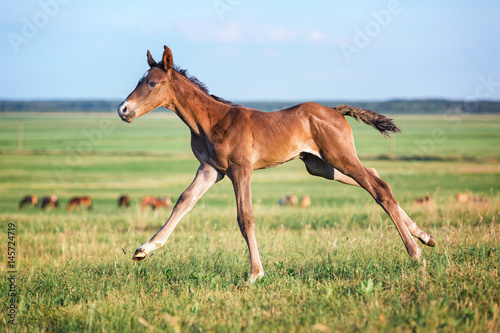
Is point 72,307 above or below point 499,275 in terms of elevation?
below

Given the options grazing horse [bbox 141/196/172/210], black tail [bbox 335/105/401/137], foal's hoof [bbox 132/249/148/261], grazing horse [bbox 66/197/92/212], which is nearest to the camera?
foal's hoof [bbox 132/249/148/261]

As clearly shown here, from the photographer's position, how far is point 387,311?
497 cm

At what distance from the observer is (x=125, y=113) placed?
678 cm

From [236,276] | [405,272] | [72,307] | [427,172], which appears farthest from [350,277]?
[427,172]

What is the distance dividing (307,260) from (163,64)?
10.4ft

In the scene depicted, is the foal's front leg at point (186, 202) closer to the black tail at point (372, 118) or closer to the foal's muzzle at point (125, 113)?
the foal's muzzle at point (125, 113)

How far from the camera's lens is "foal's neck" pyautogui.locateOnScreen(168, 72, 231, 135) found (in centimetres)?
726

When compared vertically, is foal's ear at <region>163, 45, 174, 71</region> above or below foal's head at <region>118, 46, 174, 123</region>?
above

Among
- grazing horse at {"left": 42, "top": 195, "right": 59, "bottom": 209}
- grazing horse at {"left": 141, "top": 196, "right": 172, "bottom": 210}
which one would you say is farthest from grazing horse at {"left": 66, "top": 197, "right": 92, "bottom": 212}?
grazing horse at {"left": 141, "top": 196, "right": 172, "bottom": 210}

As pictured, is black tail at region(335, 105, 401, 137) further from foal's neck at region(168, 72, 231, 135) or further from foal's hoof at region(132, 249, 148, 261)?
foal's hoof at region(132, 249, 148, 261)

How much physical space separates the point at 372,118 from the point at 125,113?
3.36 m

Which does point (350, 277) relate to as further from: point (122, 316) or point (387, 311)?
point (122, 316)

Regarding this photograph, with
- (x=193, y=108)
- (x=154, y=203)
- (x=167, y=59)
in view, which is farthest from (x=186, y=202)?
(x=154, y=203)

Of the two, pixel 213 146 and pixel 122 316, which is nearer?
pixel 122 316
